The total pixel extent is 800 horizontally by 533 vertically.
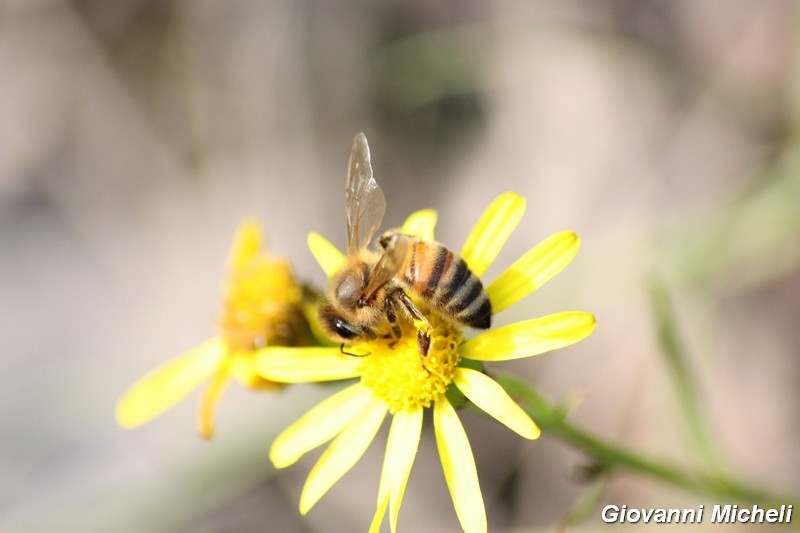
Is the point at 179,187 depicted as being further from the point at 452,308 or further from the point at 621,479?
the point at 452,308

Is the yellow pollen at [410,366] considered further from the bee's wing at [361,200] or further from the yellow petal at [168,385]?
the yellow petal at [168,385]

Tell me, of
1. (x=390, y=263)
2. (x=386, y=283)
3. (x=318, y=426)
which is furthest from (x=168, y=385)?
(x=390, y=263)

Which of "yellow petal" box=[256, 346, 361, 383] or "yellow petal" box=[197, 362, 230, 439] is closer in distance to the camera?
"yellow petal" box=[256, 346, 361, 383]

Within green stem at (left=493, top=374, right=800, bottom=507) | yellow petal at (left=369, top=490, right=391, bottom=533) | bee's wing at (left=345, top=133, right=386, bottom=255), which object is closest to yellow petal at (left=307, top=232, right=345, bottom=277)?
bee's wing at (left=345, top=133, right=386, bottom=255)

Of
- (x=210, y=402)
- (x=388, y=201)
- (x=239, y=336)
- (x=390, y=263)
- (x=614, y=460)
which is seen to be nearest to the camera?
(x=390, y=263)

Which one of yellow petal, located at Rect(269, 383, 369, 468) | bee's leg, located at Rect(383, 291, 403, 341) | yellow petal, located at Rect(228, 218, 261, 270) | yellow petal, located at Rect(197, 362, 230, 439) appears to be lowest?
yellow petal, located at Rect(269, 383, 369, 468)

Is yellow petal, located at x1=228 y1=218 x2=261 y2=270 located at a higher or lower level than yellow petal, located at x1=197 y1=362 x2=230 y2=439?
higher

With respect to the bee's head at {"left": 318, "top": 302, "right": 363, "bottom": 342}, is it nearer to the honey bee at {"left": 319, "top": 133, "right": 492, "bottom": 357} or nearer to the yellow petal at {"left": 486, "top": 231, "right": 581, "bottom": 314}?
the honey bee at {"left": 319, "top": 133, "right": 492, "bottom": 357}

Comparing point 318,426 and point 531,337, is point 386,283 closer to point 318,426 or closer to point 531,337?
point 531,337

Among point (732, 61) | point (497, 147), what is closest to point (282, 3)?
point (497, 147)
